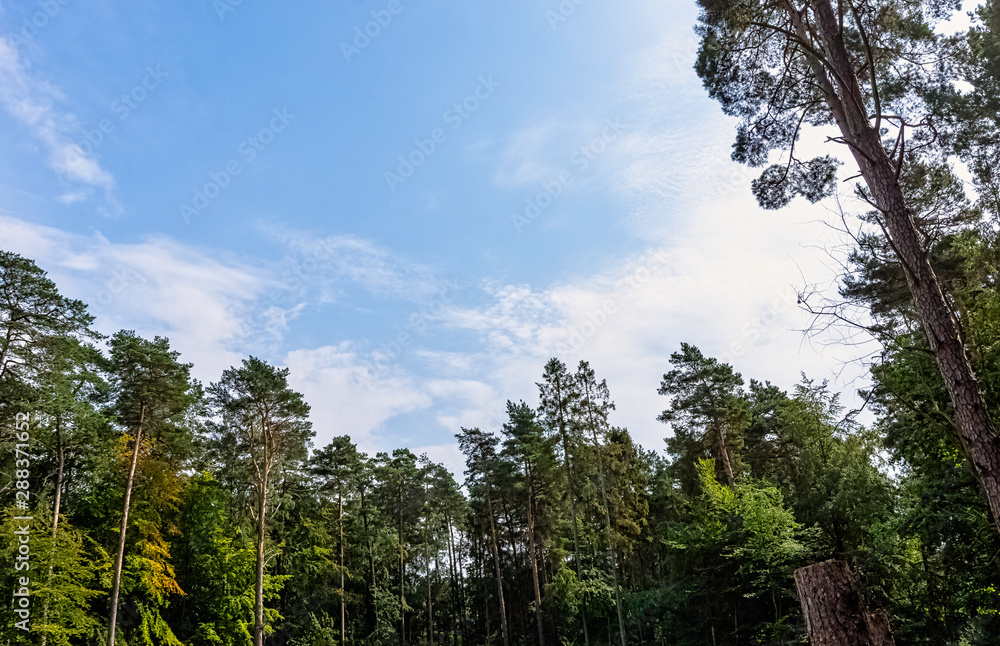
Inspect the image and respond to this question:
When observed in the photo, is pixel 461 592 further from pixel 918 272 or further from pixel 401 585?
pixel 918 272

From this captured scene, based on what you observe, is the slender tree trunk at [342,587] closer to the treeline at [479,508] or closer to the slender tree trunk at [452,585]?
the treeline at [479,508]

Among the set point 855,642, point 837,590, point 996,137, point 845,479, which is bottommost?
point 855,642

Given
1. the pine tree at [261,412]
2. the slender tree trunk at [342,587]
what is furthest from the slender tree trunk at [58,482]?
the slender tree trunk at [342,587]

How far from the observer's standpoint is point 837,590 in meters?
3.23

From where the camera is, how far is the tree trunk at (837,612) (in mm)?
3146

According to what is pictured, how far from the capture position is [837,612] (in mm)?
3205

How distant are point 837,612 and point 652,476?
38.4 meters

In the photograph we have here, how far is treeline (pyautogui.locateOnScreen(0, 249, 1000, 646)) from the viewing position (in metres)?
14.4

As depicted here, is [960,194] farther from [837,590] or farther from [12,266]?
[12,266]

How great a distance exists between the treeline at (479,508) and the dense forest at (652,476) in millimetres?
123

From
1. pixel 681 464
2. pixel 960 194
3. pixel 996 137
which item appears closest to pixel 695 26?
pixel 960 194

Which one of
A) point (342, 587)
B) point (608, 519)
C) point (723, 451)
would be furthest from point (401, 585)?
point (723, 451)

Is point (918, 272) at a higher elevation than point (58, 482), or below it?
below

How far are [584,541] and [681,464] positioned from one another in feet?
26.0
